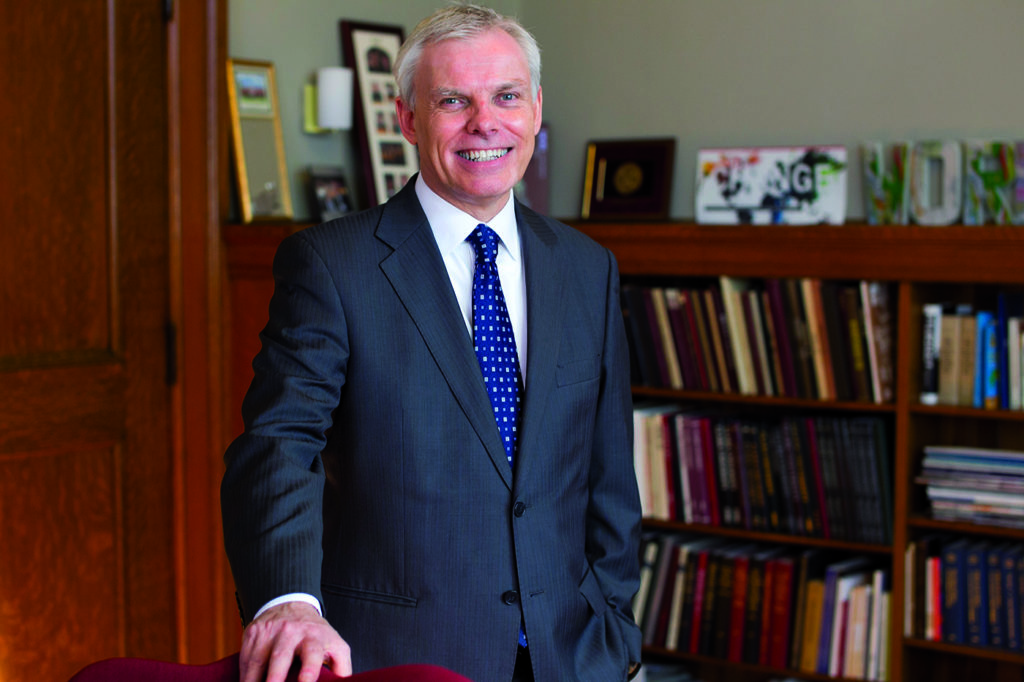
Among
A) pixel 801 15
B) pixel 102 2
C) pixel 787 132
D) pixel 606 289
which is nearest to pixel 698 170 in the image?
pixel 787 132

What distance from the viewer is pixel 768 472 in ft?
10.1

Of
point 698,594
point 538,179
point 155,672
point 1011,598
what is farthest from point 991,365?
point 155,672

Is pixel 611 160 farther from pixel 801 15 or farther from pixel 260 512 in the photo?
pixel 260 512

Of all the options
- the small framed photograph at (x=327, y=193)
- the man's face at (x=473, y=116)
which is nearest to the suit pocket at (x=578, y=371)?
the man's face at (x=473, y=116)

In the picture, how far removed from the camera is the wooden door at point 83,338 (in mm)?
2814

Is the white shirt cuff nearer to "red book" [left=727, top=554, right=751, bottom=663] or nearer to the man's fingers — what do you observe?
the man's fingers

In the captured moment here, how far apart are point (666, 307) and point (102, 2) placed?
1749 millimetres

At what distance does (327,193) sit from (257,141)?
0.28 metres

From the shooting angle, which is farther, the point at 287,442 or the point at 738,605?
the point at 738,605

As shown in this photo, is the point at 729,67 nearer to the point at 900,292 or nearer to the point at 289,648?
the point at 900,292

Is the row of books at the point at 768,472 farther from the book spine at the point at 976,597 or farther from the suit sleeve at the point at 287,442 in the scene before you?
the suit sleeve at the point at 287,442

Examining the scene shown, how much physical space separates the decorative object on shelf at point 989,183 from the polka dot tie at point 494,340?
173 cm

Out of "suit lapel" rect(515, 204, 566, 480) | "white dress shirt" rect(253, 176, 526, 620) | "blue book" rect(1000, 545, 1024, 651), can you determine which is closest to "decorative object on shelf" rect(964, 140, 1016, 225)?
"blue book" rect(1000, 545, 1024, 651)

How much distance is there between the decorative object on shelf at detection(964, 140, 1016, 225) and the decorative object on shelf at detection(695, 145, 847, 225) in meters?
0.32
